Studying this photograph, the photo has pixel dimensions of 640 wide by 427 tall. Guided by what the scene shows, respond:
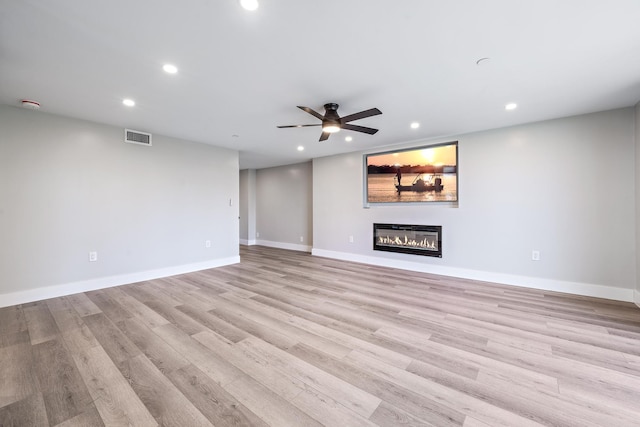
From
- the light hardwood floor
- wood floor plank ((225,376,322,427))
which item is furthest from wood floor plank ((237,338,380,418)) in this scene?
wood floor plank ((225,376,322,427))

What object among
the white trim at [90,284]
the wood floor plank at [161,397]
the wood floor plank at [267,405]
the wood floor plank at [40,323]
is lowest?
the wood floor plank at [267,405]

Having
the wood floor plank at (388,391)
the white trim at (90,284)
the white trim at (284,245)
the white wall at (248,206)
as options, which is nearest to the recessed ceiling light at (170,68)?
the wood floor plank at (388,391)

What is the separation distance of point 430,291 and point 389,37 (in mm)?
3131

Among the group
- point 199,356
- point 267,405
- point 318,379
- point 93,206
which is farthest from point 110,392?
point 93,206

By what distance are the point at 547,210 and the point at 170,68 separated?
4.95 m

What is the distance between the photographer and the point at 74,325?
2.58 meters

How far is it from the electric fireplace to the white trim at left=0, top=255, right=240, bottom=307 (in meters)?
3.44

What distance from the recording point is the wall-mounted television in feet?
14.8

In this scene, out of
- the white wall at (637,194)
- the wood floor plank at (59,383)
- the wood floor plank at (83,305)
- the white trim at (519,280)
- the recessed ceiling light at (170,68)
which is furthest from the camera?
the white trim at (519,280)

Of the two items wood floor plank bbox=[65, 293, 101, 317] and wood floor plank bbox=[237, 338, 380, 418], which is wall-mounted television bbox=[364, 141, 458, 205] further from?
wood floor plank bbox=[65, 293, 101, 317]

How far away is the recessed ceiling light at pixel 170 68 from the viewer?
7.53ft

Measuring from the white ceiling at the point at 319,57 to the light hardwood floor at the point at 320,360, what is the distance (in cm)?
243

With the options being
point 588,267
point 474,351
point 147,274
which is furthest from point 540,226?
point 147,274

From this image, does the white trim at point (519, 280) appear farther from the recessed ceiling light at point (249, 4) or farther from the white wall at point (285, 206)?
the recessed ceiling light at point (249, 4)
